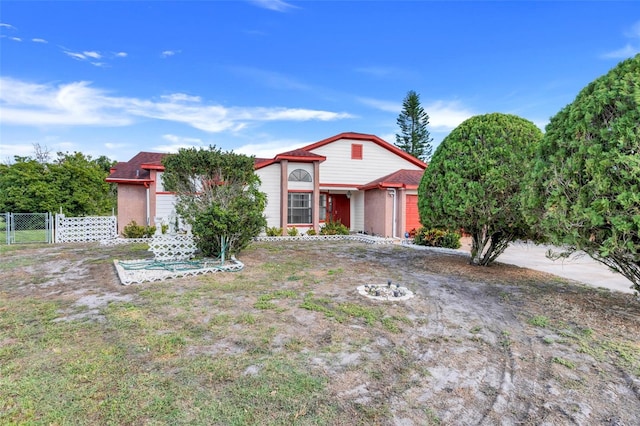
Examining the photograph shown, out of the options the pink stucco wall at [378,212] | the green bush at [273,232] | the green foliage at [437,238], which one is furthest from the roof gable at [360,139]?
the green foliage at [437,238]

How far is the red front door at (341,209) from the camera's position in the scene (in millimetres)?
19500

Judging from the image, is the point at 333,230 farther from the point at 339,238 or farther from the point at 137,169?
the point at 137,169

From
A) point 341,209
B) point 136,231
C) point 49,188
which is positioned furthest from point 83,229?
point 341,209

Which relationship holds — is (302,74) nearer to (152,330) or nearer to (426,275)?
(426,275)

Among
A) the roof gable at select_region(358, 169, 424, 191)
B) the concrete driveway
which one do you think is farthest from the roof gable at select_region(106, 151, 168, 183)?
the concrete driveway

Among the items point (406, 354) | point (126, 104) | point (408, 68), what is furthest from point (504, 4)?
point (126, 104)

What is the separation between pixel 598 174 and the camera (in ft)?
14.5

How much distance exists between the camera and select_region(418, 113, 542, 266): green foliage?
732 cm

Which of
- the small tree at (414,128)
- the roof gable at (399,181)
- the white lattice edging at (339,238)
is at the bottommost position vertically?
the white lattice edging at (339,238)

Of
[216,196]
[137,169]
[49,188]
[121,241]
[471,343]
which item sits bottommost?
[471,343]

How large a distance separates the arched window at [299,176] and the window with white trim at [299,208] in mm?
681

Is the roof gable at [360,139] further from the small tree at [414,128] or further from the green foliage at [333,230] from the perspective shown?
the small tree at [414,128]

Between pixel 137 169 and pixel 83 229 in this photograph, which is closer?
pixel 83 229

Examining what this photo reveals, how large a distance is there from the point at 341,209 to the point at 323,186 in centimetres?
255
